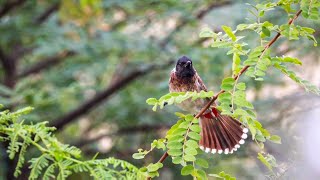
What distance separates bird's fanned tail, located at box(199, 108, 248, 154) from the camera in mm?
1381

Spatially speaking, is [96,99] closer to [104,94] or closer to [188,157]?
→ [104,94]

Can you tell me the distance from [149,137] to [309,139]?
2.27m

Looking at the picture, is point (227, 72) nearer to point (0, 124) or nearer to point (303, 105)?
point (303, 105)

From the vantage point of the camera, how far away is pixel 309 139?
62.8 inches


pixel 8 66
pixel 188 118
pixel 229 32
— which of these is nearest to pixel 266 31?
pixel 229 32

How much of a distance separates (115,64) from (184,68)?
2746 millimetres

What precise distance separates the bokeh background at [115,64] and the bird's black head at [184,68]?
1.72m

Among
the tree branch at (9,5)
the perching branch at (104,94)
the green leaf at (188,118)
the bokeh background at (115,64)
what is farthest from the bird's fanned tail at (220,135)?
the tree branch at (9,5)

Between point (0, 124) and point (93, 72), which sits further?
point (93, 72)

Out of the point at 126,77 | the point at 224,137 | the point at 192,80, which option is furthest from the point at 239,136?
the point at 126,77

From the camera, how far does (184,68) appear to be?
142cm

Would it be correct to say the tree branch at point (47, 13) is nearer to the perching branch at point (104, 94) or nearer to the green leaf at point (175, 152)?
the perching branch at point (104, 94)

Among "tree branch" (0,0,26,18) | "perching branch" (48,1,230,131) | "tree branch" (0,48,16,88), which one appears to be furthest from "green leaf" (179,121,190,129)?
"tree branch" (0,48,16,88)

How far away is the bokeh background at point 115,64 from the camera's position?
343 cm
